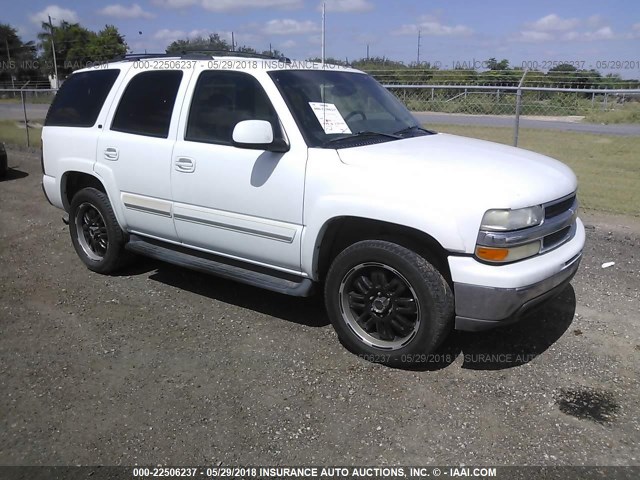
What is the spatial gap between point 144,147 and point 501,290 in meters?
3.08

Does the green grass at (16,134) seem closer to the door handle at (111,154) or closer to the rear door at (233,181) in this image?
the door handle at (111,154)

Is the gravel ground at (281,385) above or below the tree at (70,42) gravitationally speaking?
below

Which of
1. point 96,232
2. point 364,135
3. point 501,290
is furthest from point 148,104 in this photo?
point 501,290

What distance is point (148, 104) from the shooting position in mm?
4738

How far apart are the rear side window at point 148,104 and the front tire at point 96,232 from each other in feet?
2.48

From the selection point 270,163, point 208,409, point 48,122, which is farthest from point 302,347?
point 48,122

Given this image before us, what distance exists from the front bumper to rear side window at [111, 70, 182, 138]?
2712 mm

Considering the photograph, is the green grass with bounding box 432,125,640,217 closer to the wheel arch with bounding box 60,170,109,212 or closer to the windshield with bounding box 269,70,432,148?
the windshield with bounding box 269,70,432,148

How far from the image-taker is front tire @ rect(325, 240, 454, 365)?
3.41 m

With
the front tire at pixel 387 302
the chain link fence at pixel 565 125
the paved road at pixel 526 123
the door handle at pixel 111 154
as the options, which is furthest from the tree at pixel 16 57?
the front tire at pixel 387 302

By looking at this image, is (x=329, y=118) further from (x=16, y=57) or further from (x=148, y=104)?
(x=16, y=57)

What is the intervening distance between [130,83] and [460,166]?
10.1 feet

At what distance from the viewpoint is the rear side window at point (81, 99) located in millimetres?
5164

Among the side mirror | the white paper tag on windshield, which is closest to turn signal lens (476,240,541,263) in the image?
the white paper tag on windshield
